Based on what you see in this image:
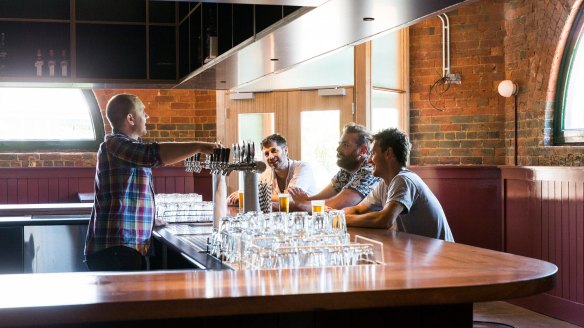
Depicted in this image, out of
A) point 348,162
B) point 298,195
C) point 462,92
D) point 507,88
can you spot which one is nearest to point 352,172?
point 348,162

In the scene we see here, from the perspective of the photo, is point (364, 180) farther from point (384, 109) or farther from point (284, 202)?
point (384, 109)

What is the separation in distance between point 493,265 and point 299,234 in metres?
0.78

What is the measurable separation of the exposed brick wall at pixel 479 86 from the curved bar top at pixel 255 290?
5126 mm

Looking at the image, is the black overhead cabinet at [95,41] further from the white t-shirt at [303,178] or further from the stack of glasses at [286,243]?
the stack of glasses at [286,243]

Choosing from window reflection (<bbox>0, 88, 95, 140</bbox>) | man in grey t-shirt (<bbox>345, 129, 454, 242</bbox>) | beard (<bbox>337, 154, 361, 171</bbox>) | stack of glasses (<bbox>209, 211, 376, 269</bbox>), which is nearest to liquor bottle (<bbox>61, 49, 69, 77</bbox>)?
window reflection (<bbox>0, 88, 95, 140</bbox>)

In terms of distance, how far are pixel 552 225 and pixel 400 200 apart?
9.57 ft

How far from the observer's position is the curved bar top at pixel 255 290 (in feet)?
8.16

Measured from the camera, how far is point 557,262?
23.2 feet

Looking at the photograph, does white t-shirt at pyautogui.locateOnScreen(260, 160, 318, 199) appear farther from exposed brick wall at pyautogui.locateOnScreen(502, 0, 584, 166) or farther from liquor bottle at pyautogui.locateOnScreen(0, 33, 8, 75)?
liquor bottle at pyautogui.locateOnScreen(0, 33, 8, 75)

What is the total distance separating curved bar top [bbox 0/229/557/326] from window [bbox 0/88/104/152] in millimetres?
7449


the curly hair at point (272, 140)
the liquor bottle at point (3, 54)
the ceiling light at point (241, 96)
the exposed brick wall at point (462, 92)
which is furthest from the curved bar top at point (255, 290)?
the ceiling light at point (241, 96)

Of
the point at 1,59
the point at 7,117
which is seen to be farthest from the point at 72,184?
the point at 1,59

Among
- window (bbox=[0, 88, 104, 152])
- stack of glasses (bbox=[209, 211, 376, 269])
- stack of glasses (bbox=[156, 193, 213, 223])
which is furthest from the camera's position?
window (bbox=[0, 88, 104, 152])

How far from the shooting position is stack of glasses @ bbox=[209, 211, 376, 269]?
3.17 meters
